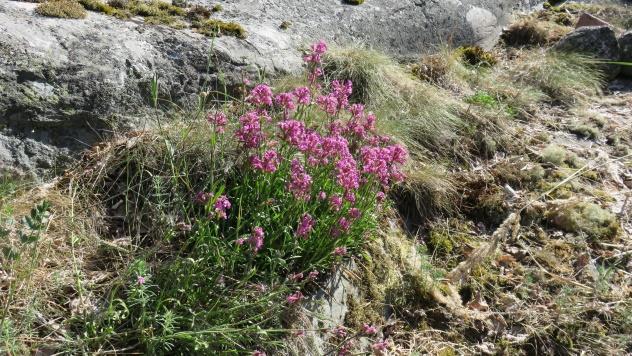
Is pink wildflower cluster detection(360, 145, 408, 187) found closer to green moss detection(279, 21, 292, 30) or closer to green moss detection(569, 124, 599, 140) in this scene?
green moss detection(279, 21, 292, 30)

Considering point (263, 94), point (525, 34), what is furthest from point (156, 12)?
point (525, 34)

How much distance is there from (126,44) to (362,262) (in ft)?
7.30

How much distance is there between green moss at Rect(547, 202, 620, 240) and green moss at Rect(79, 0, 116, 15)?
3.80m

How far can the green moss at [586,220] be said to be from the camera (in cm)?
478

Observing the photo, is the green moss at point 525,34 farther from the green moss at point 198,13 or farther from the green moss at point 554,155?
the green moss at point 198,13

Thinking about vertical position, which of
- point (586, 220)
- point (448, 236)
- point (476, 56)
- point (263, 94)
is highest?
point (263, 94)

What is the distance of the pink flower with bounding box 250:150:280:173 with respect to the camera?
3.11 metres

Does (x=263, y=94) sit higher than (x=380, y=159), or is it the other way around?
(x=263, y=94)

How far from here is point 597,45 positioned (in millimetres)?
7375

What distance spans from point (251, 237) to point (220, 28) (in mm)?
2610

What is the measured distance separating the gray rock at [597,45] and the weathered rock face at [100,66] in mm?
3478

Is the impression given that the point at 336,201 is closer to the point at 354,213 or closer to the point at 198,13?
the point at 354,213

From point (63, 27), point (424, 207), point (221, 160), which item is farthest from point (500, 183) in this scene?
point (63, 27)

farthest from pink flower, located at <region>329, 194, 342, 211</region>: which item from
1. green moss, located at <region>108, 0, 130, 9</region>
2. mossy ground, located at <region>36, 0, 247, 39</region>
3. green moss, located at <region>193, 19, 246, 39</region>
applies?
green moss, located at <region>108, 0, 130, 9</region>
